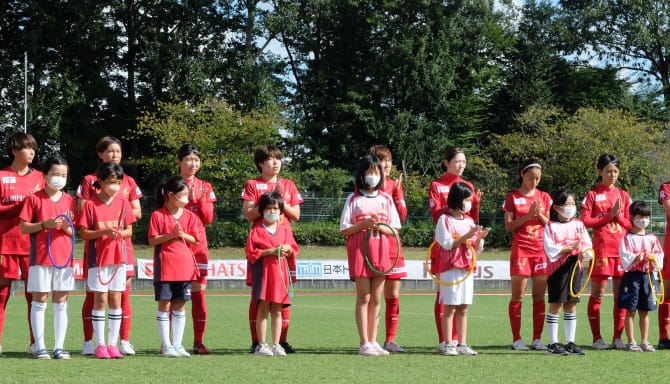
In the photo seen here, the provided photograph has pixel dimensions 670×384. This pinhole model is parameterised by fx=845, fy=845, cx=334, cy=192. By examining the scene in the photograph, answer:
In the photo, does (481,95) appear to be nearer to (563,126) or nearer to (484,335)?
(563,126)

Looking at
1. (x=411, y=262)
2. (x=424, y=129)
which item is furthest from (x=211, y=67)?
(x=411, y=262)

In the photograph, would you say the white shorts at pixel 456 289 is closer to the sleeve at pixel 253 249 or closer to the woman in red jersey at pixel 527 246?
the woman in red jersey at pixel 527 246

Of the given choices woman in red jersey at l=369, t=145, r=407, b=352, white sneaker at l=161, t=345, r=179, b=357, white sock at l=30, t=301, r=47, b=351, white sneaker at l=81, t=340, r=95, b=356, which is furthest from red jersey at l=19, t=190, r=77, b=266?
woman in red jersey at l=369, t=145, r=407, b=352

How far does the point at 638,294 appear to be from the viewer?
9.80 meters

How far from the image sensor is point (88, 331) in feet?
29.3

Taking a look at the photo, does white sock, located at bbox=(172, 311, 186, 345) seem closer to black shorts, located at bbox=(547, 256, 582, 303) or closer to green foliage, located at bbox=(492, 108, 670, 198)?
black shorts, located at bbox=(547, 256, 582, 303)

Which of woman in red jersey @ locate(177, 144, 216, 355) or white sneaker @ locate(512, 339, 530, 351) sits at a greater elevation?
woman in red jersey @ locate(177, 144, 216, 355)

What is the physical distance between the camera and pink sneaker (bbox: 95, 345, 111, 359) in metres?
8.32

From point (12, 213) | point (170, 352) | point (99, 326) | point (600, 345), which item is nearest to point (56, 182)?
point (12, 213)

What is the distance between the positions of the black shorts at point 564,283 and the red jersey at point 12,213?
568 centimetres

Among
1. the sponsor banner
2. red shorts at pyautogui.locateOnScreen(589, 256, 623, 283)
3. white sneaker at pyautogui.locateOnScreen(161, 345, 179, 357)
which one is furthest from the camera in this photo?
the sponsor banner

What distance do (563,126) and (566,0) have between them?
13.0 meters

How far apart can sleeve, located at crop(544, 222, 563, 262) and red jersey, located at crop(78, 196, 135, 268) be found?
452 centimetres

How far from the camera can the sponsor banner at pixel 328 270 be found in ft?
86.6
